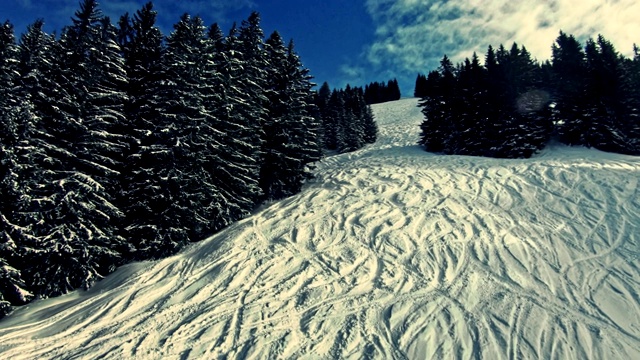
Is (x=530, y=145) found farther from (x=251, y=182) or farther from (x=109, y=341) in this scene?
(x=109, y=341)

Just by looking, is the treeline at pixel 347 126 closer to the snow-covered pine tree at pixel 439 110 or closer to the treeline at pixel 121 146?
the snow-covered pine tree at pixel 439 110

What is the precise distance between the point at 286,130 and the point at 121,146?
931 centimetres

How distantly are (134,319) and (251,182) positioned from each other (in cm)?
983

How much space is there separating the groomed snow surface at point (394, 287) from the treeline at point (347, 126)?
3458cm

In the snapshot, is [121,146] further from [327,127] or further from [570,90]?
[327,127]

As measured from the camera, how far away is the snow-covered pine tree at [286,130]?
19.8 metres

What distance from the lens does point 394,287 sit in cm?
937

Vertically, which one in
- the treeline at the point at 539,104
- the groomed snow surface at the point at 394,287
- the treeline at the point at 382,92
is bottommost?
the groomed snow surface at the point at 394,287

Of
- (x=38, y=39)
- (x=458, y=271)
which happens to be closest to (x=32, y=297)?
(x=38, y=39)

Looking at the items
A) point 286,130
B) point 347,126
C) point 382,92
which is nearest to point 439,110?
point 347,126

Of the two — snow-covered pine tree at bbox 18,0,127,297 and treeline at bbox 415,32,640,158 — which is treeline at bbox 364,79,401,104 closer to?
treeline at bbox 415,32,640,158

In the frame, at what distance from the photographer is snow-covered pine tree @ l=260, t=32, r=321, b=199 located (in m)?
19.8

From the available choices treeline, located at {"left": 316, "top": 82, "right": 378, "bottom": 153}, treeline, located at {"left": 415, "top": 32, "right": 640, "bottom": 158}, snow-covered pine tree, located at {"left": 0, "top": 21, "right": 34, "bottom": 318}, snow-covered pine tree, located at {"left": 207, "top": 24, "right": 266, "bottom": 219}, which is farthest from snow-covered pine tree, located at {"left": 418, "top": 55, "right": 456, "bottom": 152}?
snow-covered pine tree, located at {"left": 0, "top": 21, "right": 34, "bottom": 318}

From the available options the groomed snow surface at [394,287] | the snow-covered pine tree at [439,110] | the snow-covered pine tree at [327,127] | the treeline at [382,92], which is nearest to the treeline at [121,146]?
the groomed snow surface at [394,287]
